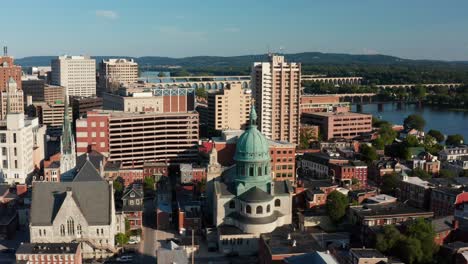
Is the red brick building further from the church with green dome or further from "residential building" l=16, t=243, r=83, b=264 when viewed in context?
"residential building" l=16, t=243, r=83, b=264

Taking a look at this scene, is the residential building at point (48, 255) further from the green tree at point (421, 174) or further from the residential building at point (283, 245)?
the green tree at point (421, 174)

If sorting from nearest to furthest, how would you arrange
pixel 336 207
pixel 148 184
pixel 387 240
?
1. pixel 387 240
2. pixel 336 207
3. pixel 148 184

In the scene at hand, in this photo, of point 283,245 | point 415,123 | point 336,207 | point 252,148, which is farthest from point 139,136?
point 415,123

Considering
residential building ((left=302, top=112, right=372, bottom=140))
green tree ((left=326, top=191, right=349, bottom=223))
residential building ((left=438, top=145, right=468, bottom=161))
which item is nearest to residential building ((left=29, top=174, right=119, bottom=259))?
green tree ((left=326, top=191, right=349, bottom=223))

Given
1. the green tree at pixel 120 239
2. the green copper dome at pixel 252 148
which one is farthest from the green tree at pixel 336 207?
the green tree at pixel 120 239

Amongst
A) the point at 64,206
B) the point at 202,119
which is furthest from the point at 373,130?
the point at 64,206

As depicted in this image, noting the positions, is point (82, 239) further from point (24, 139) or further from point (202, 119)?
point (202, 119)

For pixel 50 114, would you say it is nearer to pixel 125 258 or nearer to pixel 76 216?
pixel 76 216
